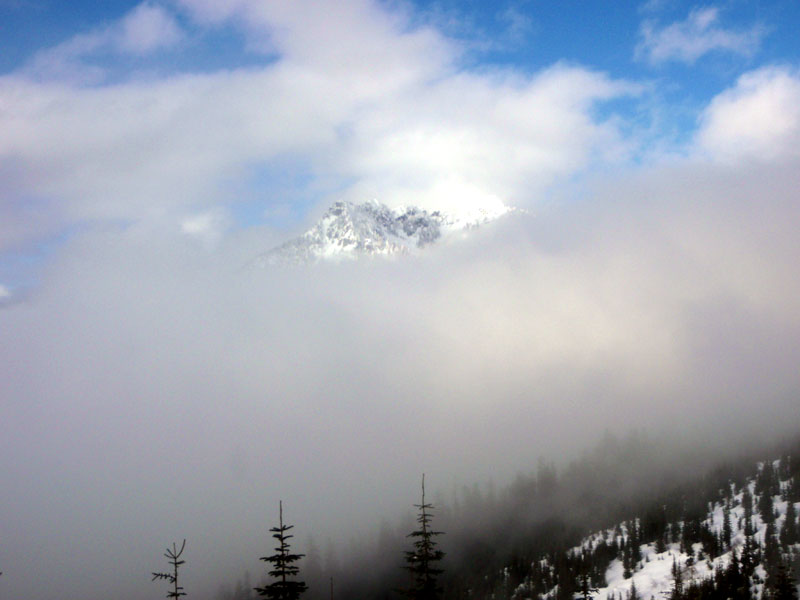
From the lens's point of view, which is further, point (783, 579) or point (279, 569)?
→ point (783, 579)

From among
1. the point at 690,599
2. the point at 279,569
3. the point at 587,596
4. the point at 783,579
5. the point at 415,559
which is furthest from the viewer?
the point at 690,599

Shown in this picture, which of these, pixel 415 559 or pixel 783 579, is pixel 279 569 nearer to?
pixel 415 559

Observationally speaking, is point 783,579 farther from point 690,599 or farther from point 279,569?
point 690,599

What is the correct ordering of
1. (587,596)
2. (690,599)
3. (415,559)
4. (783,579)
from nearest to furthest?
(415,559), (587,596), (783,579), (690,599)

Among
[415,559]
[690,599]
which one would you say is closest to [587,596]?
[415,559]

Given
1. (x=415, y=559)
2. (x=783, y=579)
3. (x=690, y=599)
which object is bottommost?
(x=690, y=599)

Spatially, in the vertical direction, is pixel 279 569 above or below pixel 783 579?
above

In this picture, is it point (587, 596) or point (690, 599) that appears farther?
point (690, 599)

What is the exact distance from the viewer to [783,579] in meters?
92.6

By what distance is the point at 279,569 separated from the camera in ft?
172

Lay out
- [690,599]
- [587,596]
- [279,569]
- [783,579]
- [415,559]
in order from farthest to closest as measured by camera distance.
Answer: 1. [690,599]
2. [783,579]
3. [587,596]
4. [415,559]
5. [279,569]

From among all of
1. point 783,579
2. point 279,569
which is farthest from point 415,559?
point 783,579

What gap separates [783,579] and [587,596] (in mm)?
38203

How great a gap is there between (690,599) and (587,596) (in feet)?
470
